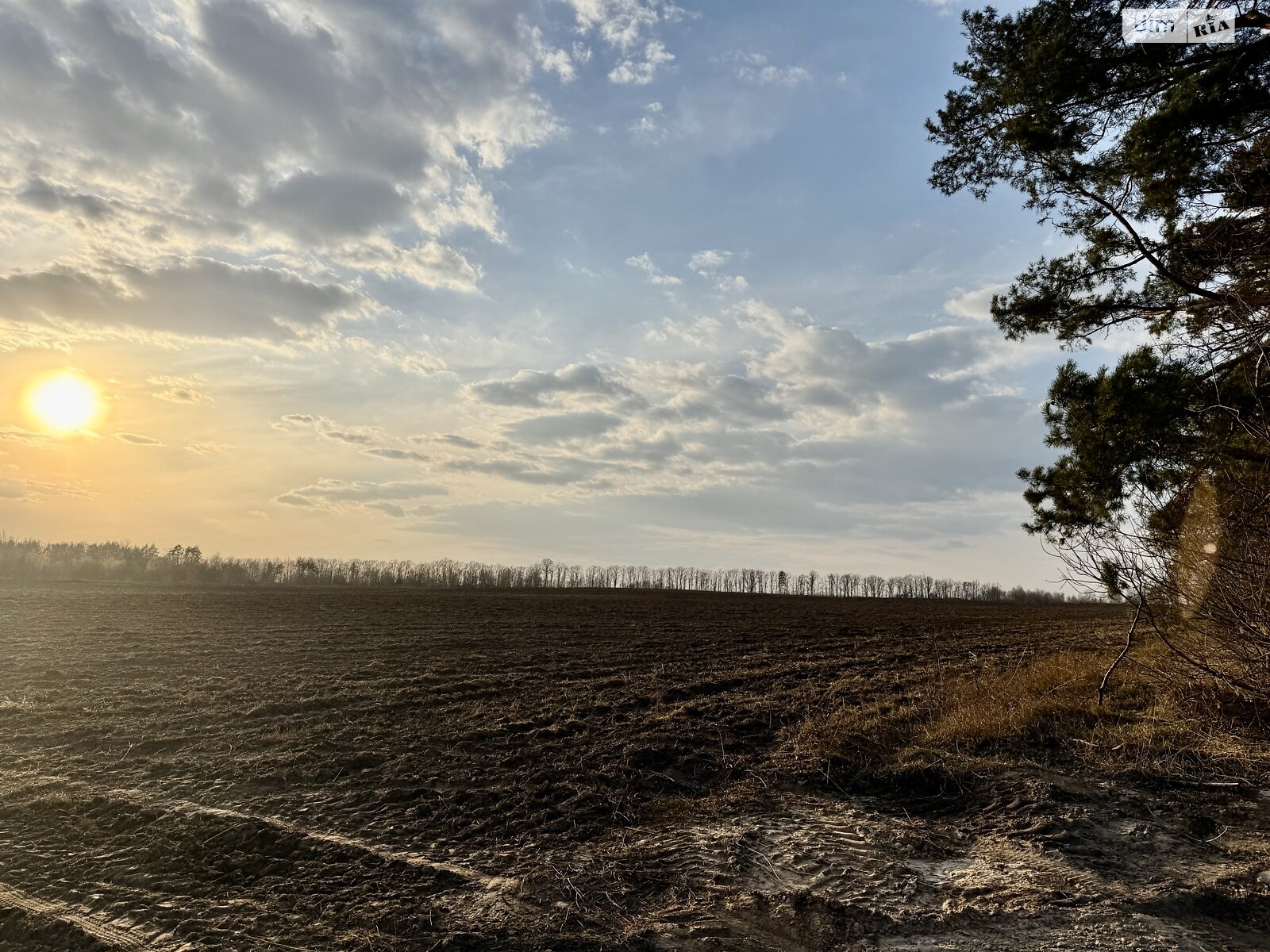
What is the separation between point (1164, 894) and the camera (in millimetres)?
4887

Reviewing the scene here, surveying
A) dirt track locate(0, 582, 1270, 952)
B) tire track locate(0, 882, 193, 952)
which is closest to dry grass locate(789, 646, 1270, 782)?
dirt track locate(0, 582, 1270, 952)

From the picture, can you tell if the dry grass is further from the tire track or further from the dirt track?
the tire track

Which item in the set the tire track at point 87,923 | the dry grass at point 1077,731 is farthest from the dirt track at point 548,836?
the dry grass at point 1077,731

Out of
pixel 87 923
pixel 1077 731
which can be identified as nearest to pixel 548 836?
pixel 87 923

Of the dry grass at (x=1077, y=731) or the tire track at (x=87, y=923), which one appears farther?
the dry grass at (x=1077, y=731)

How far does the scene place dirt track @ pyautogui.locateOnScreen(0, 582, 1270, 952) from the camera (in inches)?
190

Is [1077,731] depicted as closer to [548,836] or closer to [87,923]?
[548,836]

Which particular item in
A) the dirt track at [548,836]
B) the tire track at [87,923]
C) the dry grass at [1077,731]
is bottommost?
the tire track at [87,923]

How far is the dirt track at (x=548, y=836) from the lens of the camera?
482 cm

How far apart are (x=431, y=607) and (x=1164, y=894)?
39033 mm

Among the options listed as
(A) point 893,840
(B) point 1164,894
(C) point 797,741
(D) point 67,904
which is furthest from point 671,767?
(D) point 67,904

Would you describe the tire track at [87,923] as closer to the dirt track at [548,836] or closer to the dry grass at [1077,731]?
the dirt track at [548,836]

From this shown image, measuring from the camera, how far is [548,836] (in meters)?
6.54

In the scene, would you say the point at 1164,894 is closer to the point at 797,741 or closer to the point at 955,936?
the point at 955,936
